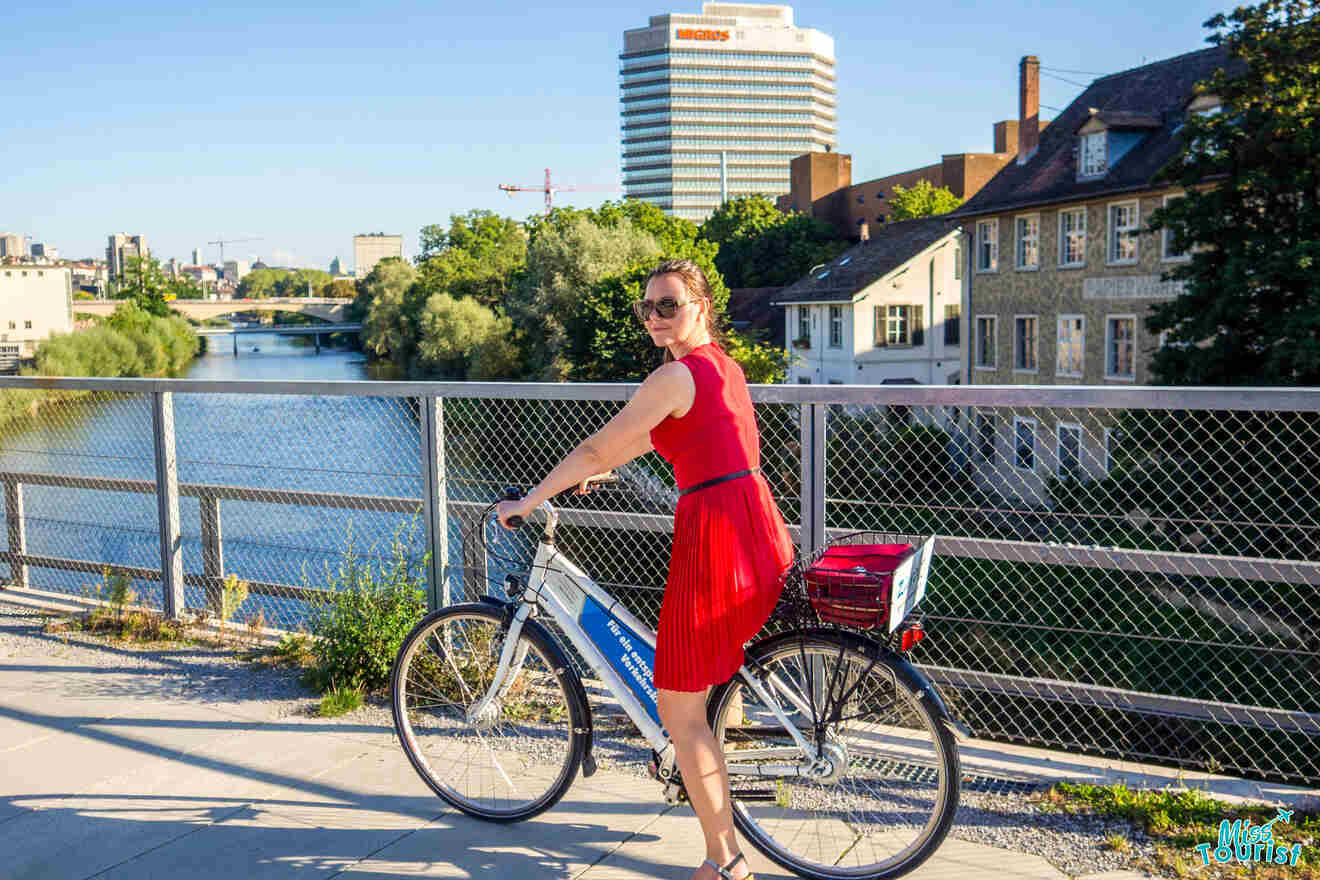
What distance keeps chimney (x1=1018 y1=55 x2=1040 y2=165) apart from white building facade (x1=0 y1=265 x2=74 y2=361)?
80072 millimetres

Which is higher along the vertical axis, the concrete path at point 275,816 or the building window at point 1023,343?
the building window at point 1023,343

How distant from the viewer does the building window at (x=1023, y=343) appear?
36.0 metres

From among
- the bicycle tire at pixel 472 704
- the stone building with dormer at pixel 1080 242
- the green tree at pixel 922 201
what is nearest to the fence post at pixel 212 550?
the bicycle tire at pixel 472 704

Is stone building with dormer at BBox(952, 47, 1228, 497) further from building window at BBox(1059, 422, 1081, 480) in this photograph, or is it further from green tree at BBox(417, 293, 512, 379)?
green tree at BBox(417, 293, 512, 379)

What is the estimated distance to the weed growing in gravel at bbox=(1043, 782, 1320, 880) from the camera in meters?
3.56

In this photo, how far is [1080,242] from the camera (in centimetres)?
3394

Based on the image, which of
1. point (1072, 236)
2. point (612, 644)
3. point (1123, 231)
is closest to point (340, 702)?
point (612, 644)

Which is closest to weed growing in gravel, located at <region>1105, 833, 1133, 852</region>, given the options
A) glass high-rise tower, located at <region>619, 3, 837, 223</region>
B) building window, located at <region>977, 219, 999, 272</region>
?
building window, located at <region>977, 219, 999, 272</region>

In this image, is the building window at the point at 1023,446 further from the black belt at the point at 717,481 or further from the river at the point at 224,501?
the river at the point at 224,501

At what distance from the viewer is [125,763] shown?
186 inches

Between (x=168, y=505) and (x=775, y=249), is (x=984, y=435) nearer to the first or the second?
(x=168, y=505)

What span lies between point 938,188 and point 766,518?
3073 inches

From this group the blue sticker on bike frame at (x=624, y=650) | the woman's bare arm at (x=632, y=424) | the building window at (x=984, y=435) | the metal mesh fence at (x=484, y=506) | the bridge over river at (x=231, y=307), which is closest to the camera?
the woman's bare arm at (x=632, y=424)

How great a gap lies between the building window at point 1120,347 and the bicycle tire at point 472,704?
30298 mm
